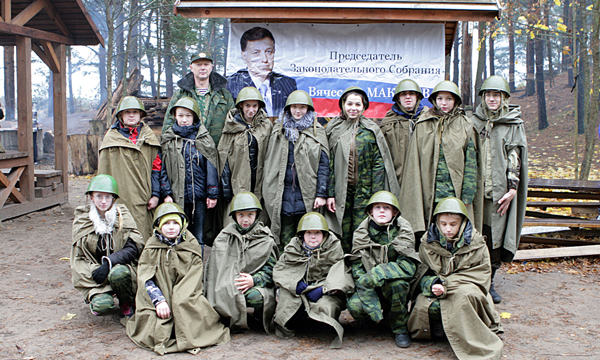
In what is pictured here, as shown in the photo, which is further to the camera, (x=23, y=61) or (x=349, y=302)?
(x=23, y=61)

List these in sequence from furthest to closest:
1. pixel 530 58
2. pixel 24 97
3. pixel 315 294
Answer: pixel 530 58 → pixel 24 97 → pixel 315 294

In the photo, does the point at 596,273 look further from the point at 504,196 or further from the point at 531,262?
the point at 504,196

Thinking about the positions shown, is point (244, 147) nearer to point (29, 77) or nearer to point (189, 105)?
point (189, 105)

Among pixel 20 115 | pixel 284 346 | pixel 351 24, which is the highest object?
pixel 351 24

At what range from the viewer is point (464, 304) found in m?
3.79

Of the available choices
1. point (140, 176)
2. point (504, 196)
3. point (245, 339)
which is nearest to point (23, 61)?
point (140, 176)

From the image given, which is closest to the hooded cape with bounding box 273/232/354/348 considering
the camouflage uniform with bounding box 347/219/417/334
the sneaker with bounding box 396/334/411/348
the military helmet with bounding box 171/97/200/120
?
the camouflage uniform with bounding box 347/219/417/334

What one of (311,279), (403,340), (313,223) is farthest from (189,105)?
(403,340)

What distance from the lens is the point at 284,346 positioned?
3992 millimetres

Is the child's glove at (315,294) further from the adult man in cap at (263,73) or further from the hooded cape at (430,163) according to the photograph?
the adult man in cap at (263,73)

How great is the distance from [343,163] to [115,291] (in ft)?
8.30

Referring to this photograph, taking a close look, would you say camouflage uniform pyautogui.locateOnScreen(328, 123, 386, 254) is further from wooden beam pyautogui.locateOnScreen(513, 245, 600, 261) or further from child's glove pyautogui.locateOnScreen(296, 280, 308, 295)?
wooden beam pyautogui.locateOnScreen(513, 245, 600, 261)

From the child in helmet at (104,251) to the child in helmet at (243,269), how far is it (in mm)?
774

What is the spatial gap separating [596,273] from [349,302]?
4.00 metres
